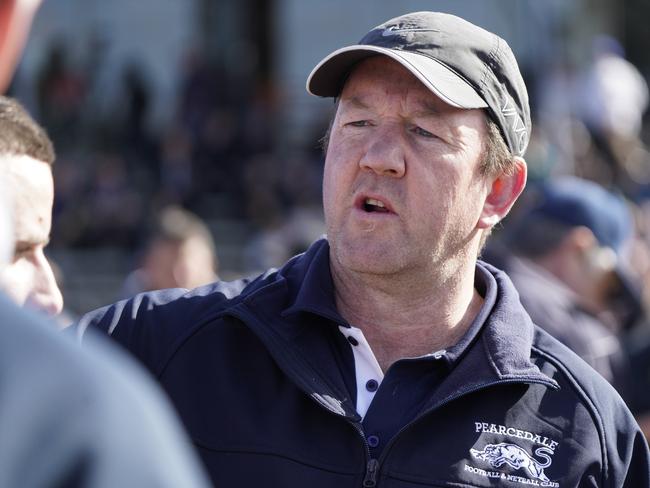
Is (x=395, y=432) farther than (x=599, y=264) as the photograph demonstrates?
No

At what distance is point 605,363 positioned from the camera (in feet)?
15.7

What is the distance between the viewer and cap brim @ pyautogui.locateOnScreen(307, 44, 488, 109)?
2.74 meters

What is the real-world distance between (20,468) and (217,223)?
1566cm

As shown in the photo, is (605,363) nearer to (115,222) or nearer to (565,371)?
(565,371)

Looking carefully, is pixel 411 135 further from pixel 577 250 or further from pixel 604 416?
pixel 577 250

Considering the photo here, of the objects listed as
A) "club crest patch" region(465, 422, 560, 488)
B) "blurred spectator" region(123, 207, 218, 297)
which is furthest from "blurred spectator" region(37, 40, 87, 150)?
"club crest patch" region(465, 422, 560, 488)

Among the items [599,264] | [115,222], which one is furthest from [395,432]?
[115,222]

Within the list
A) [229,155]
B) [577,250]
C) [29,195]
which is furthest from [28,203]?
[229,155]

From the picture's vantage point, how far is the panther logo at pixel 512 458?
2627mm

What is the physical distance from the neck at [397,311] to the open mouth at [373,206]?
0.51 ft

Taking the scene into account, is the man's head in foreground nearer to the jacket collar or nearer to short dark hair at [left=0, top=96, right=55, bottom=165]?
the jacket collar

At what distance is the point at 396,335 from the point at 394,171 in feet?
1.30

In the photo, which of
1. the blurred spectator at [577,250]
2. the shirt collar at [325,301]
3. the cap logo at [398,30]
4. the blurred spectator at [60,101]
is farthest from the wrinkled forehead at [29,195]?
the blurred spectator at [60,101]

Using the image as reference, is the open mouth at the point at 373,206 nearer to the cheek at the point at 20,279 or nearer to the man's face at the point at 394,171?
the man's face at the point at 394,171
